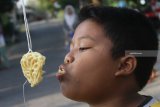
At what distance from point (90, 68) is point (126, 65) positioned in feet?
0.44

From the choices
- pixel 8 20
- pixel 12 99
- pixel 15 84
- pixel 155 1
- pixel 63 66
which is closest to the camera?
pixel 63 66

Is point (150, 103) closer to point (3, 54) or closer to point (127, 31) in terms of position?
point (127, 31)

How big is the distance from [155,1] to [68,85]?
1827 centimetres

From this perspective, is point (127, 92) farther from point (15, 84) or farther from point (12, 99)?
point (15, 84)

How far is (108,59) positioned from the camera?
1550 millimetres

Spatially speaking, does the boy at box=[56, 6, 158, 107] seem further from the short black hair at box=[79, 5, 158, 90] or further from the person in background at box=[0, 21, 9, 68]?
the person in background at box=[0, 21, 9, 68]

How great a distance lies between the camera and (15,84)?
9.64m

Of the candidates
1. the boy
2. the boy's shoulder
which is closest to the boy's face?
the boy

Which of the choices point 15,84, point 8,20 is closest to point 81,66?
point 15,84

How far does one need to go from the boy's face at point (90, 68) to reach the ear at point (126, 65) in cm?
2

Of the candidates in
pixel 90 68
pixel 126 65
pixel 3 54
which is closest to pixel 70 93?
→ pixel 90 68

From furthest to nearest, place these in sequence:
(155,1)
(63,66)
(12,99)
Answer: (155,1) → (12,99) → (63,66)

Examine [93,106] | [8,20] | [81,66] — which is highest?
[81,66]

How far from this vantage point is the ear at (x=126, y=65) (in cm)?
157
